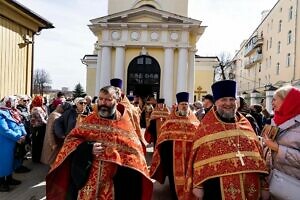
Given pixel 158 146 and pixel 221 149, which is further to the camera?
pixel 158 146

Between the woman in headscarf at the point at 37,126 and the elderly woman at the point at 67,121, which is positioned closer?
the elderly woman at the point at 67,121

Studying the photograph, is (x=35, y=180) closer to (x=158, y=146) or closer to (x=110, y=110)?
(x=158, y=146)

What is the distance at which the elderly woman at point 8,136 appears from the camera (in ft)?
21.7

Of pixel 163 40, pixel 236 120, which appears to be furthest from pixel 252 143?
pixel 163 40

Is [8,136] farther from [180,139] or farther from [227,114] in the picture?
[227,114]

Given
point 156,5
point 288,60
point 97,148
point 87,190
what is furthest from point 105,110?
point 288,60

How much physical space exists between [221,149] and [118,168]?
1.09 metres

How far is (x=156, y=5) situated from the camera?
94.6 feet

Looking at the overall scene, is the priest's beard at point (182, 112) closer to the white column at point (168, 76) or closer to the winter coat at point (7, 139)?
the winter coat at point (7, 139)

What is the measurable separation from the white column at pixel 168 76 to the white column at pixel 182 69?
0.45 metres

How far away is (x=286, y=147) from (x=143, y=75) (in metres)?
21.2

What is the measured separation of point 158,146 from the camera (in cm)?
650

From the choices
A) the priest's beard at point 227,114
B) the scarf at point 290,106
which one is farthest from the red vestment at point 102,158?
the scarf at point 290,106

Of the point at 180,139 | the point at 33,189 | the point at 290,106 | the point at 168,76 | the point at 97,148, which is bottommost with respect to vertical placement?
the point at 33,189
